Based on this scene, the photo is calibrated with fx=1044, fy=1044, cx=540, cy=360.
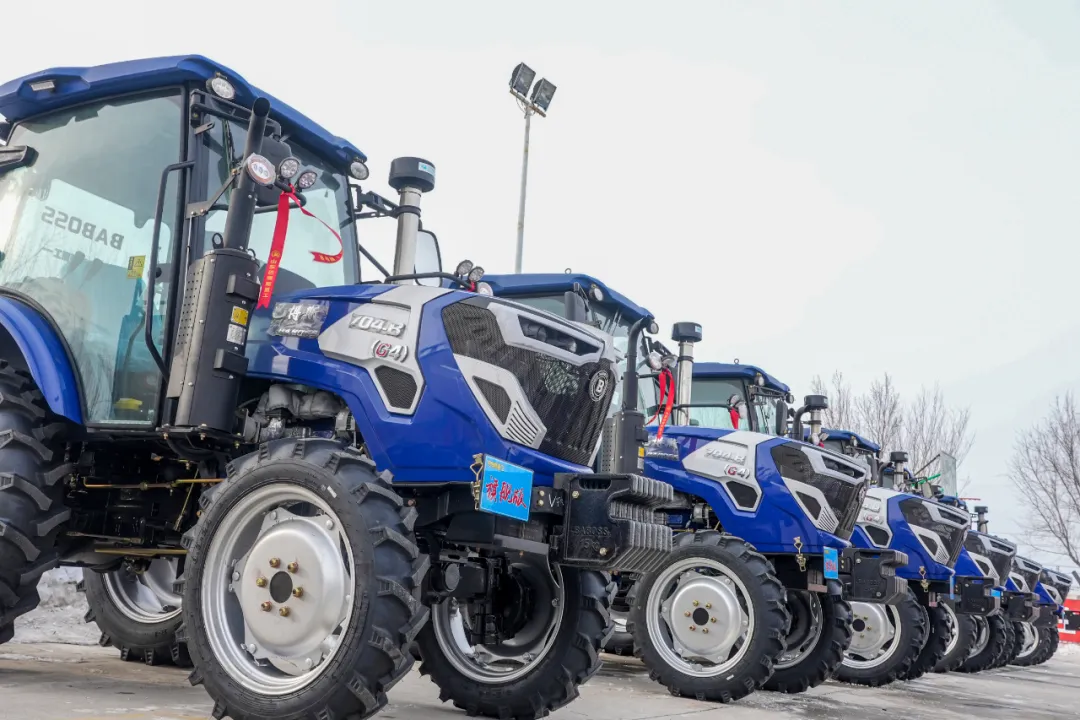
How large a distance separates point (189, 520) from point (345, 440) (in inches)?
49.6

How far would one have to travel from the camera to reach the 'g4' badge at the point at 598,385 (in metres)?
4.96

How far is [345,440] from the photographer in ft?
14.6

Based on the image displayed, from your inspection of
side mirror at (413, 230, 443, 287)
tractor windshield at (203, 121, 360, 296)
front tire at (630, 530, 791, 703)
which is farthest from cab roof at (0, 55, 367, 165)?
front tire at (630, 530, 791, 703)

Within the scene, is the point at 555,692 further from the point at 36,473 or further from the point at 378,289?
the point at 36,473

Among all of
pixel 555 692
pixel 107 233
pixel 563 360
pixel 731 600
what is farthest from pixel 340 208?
pixel 731 600

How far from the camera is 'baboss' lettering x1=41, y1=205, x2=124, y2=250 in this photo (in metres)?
5.14

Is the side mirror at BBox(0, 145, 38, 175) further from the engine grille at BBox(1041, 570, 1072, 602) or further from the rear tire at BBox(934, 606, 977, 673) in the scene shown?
the engine grille at BBox(1041, 570, 1072, 602)

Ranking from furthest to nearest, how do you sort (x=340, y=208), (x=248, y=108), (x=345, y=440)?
(x=340, y=208) < (x=248, y=108) < (x=345, y=440)

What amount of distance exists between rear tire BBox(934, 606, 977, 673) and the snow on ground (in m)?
9.98

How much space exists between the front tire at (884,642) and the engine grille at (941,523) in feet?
5.63

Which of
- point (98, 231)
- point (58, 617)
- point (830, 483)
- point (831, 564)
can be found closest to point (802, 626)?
point (831, 564)

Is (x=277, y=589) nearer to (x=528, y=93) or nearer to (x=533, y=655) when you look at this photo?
(x=533, y=655)

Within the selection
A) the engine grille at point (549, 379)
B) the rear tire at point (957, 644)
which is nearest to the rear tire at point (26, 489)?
the engine grille at point (549, 379)

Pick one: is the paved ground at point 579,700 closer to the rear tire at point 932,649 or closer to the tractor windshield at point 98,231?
the rear tire at point 932,649
